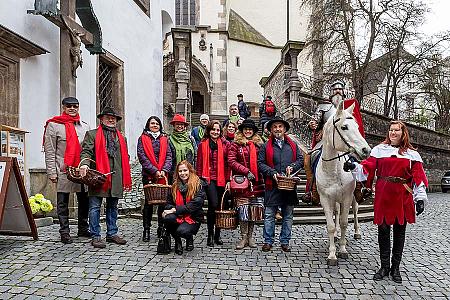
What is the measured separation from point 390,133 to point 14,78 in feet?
21.1

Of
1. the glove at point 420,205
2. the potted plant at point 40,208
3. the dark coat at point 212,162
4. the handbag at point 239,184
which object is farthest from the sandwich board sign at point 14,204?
the glove at point 420,205

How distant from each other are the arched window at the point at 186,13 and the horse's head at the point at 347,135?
1064 inches

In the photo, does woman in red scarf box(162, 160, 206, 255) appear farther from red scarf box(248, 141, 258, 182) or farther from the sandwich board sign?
the sandwich board sign

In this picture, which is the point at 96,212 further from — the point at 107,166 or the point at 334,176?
the point at 334,176

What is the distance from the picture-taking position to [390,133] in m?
5.55

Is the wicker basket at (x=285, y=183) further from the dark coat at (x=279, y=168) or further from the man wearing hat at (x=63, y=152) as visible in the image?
the man wearing hat at (x=63, y=152)

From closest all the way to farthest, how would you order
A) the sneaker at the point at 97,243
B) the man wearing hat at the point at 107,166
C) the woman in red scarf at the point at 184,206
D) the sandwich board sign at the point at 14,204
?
the sandwich board sign at the point at 14,204 → the woman in red scarf at the point at 184,206 → the sneaker at the point at 97,243 → the man wearing hat at the point at 107,166

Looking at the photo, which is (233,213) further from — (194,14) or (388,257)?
(194,14)

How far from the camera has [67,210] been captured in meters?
6.84

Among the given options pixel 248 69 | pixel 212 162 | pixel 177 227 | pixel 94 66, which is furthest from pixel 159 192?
pixel 248 69

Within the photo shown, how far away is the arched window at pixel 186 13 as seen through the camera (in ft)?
102

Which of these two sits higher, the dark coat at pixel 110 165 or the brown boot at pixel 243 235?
the dark coat at pixel 110 165

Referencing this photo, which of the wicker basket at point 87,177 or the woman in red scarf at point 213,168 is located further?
the woman in red scarf at point 213,168

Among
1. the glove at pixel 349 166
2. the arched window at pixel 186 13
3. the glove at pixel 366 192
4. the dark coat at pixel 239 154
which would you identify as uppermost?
the arched window at pixel 186 13
